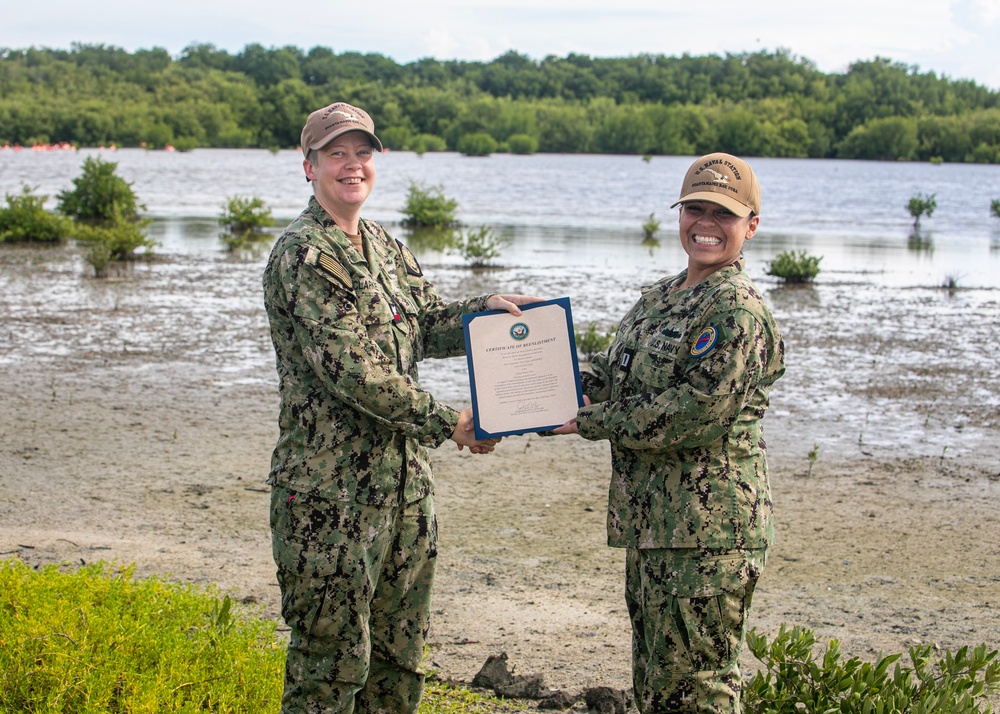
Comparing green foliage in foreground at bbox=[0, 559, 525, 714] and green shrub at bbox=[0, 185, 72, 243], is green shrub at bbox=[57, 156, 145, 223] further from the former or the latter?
green foliage in foreground at bbox=[0, 559, 525, 714]

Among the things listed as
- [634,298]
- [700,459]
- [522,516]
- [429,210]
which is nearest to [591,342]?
[522,516]

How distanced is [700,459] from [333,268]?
4.12ft

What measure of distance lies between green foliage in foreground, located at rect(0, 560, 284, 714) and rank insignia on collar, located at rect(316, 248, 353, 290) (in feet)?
4.92

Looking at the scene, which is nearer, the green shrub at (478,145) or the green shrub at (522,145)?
the green shrub at (478,145)

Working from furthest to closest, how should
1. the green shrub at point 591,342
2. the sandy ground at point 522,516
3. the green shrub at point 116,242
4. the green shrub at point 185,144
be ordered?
the green shrub at point 185,144 < the green shrub at point 116,242 < the green shrub at point 591,342 < the sandy ground at point 522,516

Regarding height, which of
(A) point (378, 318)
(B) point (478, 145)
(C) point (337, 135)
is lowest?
(A) point (378, 318)

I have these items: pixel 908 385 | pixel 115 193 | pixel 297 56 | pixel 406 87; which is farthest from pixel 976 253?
pixel 297 56

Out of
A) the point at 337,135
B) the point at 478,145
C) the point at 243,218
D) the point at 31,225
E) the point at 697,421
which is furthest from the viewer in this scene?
the point at 478,145

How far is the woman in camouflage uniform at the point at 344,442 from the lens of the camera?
3.18 meters

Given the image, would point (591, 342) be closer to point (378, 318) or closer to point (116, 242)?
point (378, 318)

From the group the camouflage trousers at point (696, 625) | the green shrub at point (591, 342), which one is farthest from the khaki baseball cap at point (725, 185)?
the green shrub at point (591, 342)

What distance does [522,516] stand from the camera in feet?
21.2

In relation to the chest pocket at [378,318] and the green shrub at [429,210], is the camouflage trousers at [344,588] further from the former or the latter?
the green shrub at [429,210]

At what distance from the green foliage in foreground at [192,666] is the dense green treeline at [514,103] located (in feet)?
289
